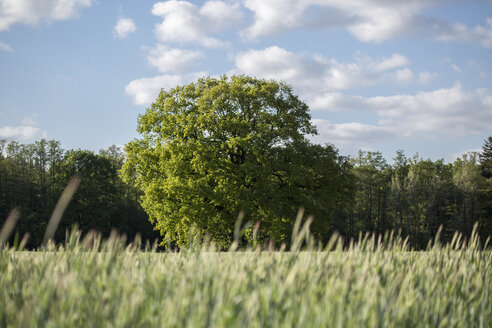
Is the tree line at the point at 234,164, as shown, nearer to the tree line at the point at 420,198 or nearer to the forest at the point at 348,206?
the forest at the point at 348,206

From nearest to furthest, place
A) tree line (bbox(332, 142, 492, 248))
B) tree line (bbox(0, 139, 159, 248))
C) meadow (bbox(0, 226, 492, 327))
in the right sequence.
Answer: meadow (bbox(0, 226, 492, 327))
tree line (bbox(0, 139, 159, 248))
tree line (bbox(332, 142, 492, 248))

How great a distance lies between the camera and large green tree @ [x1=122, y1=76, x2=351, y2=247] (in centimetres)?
2458

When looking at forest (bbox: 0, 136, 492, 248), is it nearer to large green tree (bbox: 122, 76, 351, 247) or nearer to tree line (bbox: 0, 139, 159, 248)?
tree line (bbox: 0, 139, 159, 248)

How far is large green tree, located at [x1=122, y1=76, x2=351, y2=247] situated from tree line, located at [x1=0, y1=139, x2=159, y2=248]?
2114 centimetres

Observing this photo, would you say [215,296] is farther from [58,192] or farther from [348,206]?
[58,192]

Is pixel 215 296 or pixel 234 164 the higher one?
pixel 234 164

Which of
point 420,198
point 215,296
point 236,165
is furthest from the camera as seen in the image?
point 420,198

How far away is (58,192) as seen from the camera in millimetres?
49156

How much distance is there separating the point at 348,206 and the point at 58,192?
30.4 meters

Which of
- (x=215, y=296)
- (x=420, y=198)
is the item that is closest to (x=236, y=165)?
(x=215, y=296)

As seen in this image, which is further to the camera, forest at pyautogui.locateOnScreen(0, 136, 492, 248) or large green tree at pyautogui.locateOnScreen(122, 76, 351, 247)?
forest at pyautogui.locateOnScreen(0, 136, 492, 248)

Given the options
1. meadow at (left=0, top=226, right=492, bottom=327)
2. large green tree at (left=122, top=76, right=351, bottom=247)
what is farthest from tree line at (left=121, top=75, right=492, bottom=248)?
meadow at (left=0, top=226, right=492, bottom=327)

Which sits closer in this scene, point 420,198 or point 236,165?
point 236,165

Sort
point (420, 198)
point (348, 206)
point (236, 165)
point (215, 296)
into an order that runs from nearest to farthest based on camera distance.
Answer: point (215, 296) < point (236, 165) < point (348, 206) < point (420, 198)
